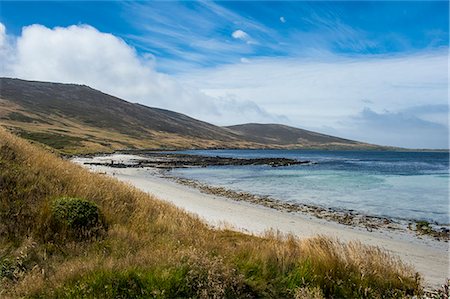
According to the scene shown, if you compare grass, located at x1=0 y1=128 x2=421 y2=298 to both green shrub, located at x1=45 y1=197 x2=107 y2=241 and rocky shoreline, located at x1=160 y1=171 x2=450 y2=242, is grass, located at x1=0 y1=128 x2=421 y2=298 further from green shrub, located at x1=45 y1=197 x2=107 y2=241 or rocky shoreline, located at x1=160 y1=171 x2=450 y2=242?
rocky shoreline, located at x1=160 y1=171 x2=450 y2=242

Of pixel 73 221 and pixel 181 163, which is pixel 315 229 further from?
pixel 181 163

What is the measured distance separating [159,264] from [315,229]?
50.1 ft

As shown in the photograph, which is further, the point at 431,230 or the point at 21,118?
the point at 21,118

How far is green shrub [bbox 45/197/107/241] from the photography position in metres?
8.28

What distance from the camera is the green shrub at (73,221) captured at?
8.28 meters

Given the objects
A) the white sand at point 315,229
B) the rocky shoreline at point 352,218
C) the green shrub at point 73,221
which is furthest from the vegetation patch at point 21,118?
Answer: the green shrub at point 73,221

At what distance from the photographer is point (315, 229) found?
2062 cm

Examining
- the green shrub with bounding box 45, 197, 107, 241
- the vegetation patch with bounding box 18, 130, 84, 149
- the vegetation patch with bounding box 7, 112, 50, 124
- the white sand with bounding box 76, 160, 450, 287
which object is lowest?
the white sand with bounding box 76, 160, 450, 287

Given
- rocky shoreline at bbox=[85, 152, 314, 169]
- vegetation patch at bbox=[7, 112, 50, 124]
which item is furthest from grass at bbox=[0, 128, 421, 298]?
vegetation patch at bbox=[7, 112, 50, 124]

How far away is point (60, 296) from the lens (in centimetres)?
594

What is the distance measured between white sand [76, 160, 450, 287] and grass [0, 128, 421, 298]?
4704 millimetres

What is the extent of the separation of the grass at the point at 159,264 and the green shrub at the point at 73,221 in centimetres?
11

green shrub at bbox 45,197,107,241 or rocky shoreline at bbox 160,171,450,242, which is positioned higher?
green shrub at bbox 45,197,107,241

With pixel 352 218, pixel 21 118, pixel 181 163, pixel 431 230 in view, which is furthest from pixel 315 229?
pixel 21 118
